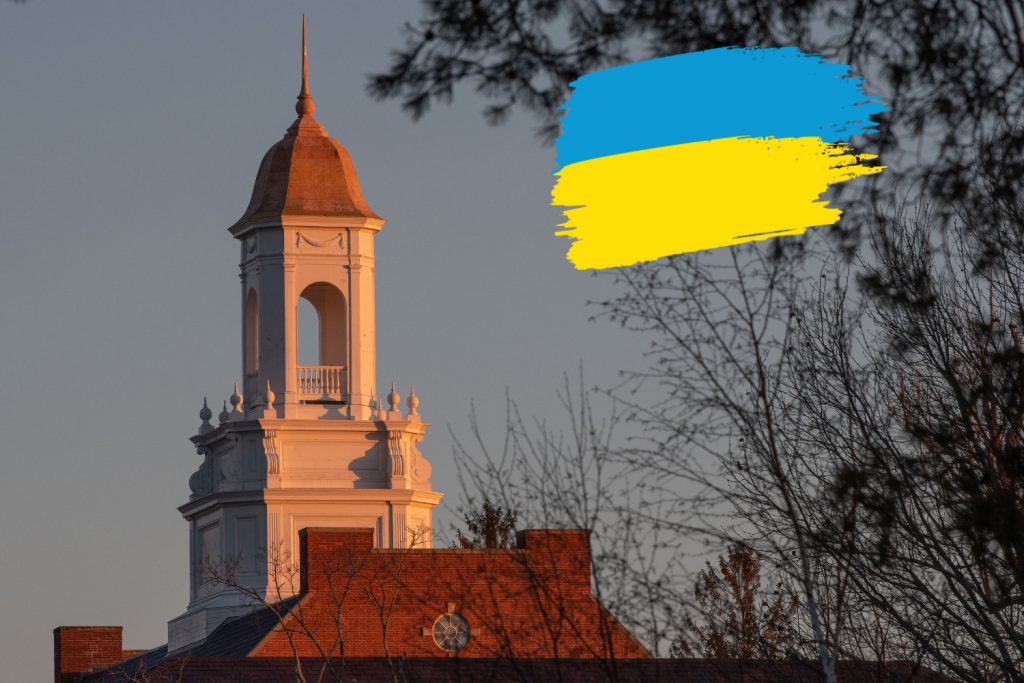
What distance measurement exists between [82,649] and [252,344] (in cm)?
933

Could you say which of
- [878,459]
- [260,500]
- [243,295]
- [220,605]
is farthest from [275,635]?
[878,459]

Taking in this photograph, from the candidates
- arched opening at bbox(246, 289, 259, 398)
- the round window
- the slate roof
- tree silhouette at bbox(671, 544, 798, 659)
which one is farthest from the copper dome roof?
tree silhouette at bbox(671, 544, 798, 659)

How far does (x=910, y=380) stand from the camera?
17.9 m

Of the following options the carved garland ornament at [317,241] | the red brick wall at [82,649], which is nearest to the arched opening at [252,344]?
the carved garland ornament at [317,241]

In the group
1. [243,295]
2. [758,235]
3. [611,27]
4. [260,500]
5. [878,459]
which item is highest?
[243,295]

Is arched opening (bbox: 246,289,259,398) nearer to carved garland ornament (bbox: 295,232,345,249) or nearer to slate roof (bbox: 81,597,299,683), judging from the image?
carved garland ornament (bbox: 295,232,345,249)

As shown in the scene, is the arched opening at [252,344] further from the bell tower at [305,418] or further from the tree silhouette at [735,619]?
the tree silhouette at [735,619]

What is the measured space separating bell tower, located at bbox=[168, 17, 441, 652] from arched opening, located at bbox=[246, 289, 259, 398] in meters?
→ 0.05

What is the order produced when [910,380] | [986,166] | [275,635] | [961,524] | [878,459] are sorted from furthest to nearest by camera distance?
1. [275,635]
2. [910,380]
3. [878,459]
4. [986,166]
5. [961,524]

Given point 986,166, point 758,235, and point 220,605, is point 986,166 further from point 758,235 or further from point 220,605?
point 220,605

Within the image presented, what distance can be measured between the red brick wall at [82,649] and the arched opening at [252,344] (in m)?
7.97

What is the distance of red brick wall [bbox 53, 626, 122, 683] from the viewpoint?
165 ft

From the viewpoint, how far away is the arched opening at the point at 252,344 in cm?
5131

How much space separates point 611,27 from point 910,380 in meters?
6.54
